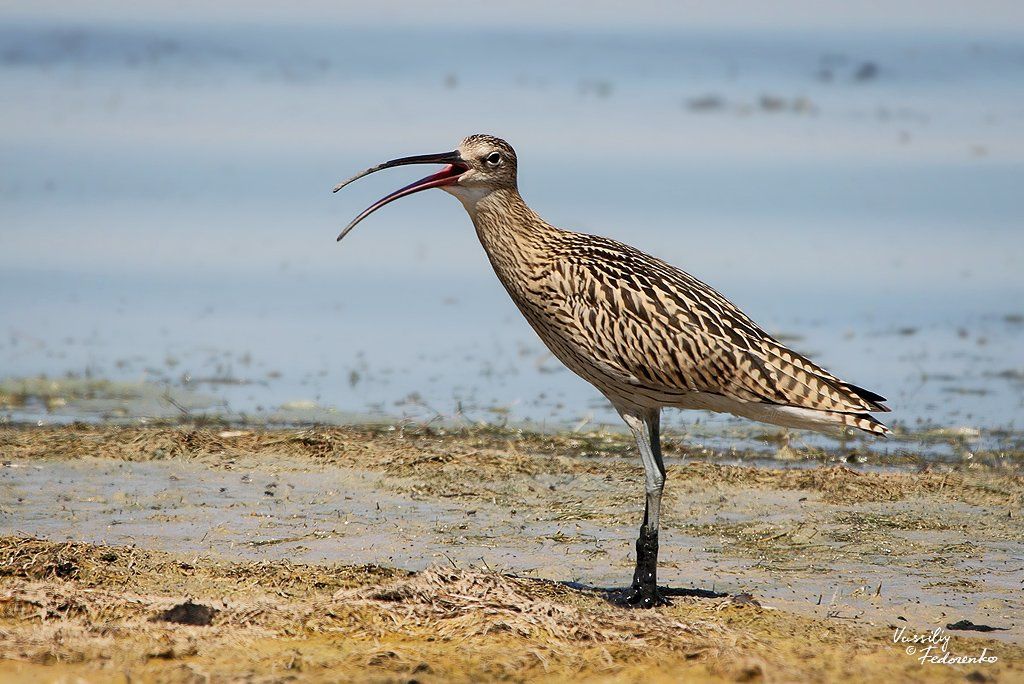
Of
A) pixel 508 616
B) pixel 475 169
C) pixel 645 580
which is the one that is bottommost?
pixel 508 616

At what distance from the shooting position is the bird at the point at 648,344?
7.21 metres

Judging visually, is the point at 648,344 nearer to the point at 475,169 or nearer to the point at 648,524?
the point at 648,524

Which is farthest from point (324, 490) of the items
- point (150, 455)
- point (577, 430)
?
point (577, 430)

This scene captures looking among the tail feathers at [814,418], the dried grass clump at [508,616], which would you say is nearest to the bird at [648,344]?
the tail feathers at [814,418]

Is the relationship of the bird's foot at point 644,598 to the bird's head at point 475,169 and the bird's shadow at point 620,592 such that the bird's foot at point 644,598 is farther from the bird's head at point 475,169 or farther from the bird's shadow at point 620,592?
the bird's head at point 475,169

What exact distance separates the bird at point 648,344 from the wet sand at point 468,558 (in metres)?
0.71

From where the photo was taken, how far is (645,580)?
274 inches

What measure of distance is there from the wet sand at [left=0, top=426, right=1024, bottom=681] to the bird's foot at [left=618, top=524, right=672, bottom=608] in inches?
4.3

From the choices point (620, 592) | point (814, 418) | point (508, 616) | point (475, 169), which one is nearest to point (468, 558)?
point (620, 592)

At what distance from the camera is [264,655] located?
5891 millimetres

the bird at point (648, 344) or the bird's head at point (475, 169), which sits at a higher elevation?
the bird's head at point (475, 169)

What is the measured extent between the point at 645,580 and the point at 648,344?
1050mm

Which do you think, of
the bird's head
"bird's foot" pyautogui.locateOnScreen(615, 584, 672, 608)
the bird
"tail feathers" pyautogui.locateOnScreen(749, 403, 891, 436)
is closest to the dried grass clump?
"bird's foot" pyautogui.locateOnScreen(615, 584, 672, 608)

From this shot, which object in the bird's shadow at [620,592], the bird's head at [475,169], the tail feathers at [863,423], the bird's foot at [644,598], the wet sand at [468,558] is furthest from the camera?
the bird's head at [475,169]
